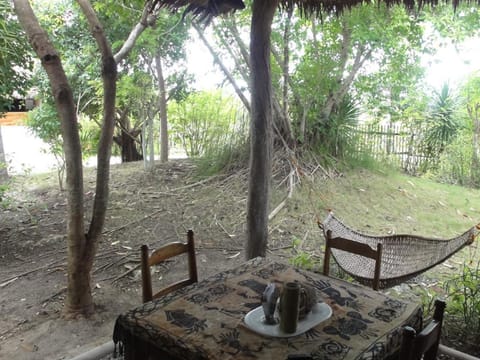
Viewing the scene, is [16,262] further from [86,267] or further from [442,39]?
[442,39]

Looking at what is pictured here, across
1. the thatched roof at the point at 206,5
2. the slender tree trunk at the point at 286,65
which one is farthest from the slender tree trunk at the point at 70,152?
the slender tree trunk at the point at 286,65

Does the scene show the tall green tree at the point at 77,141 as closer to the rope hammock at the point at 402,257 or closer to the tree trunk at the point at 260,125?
the tree trunk at the point at 260,125

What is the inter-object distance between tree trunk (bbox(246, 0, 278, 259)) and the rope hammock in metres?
0.44

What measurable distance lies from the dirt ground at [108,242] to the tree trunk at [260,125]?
964mm

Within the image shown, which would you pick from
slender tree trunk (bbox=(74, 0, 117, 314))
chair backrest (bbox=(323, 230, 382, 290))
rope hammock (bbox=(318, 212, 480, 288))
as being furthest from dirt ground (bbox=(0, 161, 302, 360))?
chair backrest (bbox=(323, 230, 382, 290))

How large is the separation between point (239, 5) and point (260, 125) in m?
0.71

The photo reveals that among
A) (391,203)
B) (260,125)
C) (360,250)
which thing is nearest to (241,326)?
(360,250)

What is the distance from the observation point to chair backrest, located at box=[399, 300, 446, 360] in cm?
99

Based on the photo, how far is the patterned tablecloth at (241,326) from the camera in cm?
119

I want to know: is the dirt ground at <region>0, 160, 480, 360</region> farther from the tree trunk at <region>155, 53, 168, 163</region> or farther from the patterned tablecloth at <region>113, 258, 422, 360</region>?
the patterned tablecloth at <region>113, 258, 422, 360</region>

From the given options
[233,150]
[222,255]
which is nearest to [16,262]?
[222,255]

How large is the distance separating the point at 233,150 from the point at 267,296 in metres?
3.87

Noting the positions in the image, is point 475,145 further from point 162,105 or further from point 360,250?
point 360,250

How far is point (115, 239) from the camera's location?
386cm
